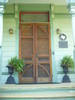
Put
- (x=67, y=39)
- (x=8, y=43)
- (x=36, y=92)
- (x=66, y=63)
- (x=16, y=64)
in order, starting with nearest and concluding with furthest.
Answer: (x=36, y=92) < (x=16, y=64) < (x=66, y=63) < (x=8, y=43) < (x=67, y=39)

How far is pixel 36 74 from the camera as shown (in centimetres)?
578

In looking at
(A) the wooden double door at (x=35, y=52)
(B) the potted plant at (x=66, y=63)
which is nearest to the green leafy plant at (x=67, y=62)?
(B) the potted plant at (x=66, y=63)

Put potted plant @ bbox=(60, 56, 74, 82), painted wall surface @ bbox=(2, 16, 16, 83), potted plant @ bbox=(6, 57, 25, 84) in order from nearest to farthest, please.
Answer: potted plant @ bbox=(6, 57, 25, 84) → potted plant @ bbox=(60, 56, 74, 82) → painted wall surface @ bbox=(2, 16, 16, 83)

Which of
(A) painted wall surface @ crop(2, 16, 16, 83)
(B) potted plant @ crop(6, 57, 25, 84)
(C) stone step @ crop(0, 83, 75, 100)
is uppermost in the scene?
(A) painted wall surface @ crop(2, 16, 16, 83)

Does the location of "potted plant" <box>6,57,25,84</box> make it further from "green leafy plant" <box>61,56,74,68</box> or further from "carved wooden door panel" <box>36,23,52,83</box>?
"green leafy plant" <box>61,56,74,68</box>

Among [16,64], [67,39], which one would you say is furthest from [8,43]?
[67,39]

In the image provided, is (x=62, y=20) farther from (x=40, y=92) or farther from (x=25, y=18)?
(x=40, y=92)

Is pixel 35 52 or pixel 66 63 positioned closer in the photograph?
pixel 66 63

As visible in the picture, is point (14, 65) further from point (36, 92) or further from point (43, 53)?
point (36, 92)

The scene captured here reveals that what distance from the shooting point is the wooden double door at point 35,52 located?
5.79 meters

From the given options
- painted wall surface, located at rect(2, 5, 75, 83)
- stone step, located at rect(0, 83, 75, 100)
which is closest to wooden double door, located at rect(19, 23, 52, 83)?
painted wall surface, located at rect(2, 5, 75, 83)

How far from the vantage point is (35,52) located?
19.3 feet

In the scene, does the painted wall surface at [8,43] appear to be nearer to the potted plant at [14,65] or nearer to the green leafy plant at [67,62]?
the potted plant at [14,65]

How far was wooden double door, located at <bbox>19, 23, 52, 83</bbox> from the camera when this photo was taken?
19.0 ft
